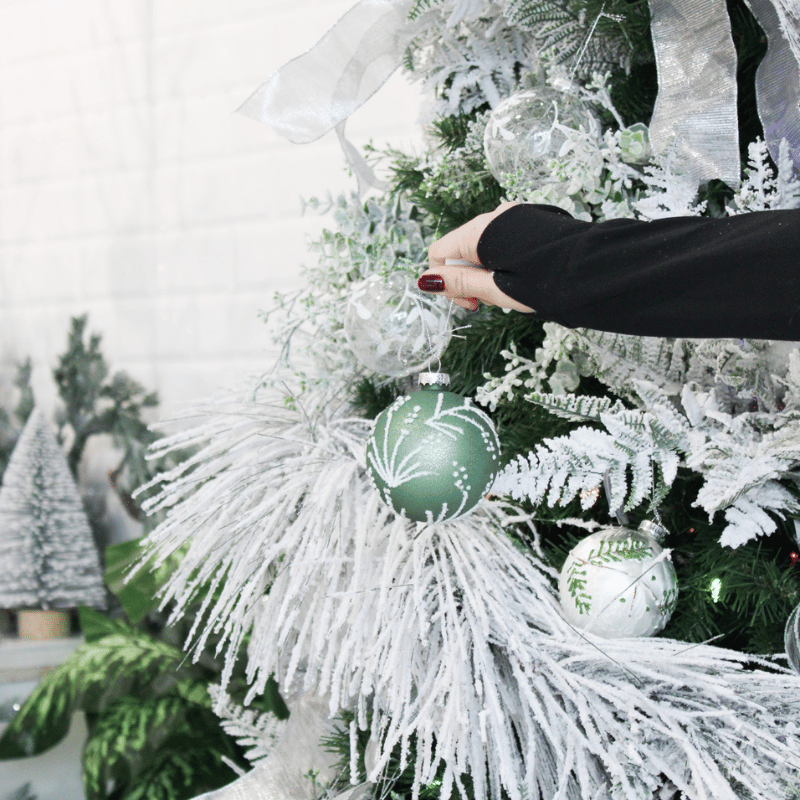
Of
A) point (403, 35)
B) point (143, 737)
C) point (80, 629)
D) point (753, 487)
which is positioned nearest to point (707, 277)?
point (753, 487)

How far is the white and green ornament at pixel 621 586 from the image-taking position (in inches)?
17.2

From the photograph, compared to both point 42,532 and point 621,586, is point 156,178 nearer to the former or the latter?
point 42,532

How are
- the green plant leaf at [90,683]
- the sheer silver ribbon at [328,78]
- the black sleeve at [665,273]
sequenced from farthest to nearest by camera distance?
1. the green plant leaf at [90,683]
2. the sheer silver ribbon at [328,78]
3. the black sleeve at [665,273]

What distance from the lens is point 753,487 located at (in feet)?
1.37

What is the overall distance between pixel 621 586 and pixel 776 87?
0.33 metres

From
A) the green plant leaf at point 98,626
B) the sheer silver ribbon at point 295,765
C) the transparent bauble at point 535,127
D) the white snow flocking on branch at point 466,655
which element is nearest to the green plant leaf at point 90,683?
the green plant leaf at point 98,626

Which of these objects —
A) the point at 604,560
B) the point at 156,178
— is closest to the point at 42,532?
the point at 156,178

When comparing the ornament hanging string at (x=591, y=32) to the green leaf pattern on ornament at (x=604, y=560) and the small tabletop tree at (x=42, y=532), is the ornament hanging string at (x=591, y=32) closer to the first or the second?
the green leaf pattern on ornament at (x=604, y=560)

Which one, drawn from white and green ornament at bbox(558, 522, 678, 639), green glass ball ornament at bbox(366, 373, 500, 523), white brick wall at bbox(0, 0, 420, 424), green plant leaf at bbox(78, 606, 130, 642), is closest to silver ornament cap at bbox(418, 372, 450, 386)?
green glass ball ornament at bbox(366, 373, 500, 523)

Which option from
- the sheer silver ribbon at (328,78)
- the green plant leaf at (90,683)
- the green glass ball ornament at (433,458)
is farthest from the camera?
the green plant leaf at (90,683)

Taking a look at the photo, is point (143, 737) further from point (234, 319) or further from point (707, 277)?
point (707, 277)

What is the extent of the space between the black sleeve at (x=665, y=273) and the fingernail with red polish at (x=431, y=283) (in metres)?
0.07

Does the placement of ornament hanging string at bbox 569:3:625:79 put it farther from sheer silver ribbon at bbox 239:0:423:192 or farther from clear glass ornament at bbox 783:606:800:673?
clear glass ornament at bbox 783:606:800:673

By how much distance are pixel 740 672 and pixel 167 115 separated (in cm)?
107
